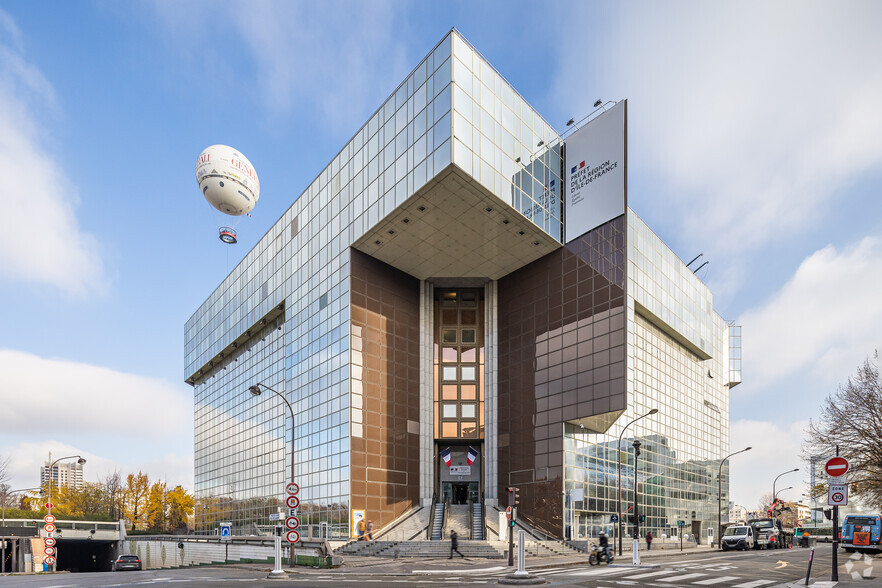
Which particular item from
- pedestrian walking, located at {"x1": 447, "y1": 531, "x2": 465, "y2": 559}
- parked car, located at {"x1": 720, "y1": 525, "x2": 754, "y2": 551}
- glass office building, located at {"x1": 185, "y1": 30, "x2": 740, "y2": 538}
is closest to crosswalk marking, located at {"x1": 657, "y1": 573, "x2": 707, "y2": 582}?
pedestrian walking, located at {"x1": 447, "y1": 531, "x2": 465, "y2": 559}

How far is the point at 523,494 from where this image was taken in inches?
1882

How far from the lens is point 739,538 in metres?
49.2

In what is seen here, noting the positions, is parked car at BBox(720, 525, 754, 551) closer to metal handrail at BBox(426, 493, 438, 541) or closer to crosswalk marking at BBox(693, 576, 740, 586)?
metal handrail at BBox(426, 493, 438, 541)

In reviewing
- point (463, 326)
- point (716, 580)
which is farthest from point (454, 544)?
point (463, 326)

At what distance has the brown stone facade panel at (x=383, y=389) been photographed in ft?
151

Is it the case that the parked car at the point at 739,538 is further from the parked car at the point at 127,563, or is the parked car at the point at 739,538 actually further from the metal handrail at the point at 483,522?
the parked car at the point at 127,563

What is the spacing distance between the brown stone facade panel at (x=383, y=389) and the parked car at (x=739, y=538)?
25.1m

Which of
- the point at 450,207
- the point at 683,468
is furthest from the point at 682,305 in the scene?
the point at 450,207

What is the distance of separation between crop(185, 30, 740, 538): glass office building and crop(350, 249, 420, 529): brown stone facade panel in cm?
14

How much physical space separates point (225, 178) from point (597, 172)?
28.8 meters

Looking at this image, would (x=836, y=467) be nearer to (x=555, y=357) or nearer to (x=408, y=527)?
(x=555, y=357)

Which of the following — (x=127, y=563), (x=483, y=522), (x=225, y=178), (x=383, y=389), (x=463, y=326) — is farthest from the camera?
(x=463, y=326)

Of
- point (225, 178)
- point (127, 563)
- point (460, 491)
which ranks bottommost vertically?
point (127, 563)

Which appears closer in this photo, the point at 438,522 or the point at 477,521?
the point at 438,522
